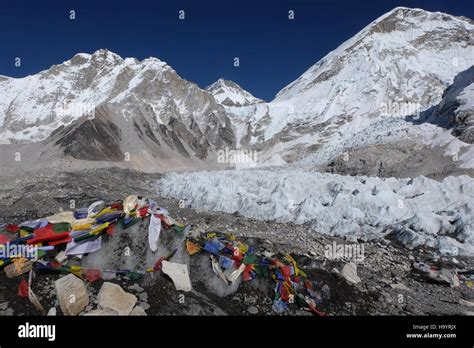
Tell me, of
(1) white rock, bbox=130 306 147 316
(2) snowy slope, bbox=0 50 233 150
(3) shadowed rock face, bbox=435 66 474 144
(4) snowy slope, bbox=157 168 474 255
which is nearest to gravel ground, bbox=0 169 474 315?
(1) white rock, bbox=130 306 147 316

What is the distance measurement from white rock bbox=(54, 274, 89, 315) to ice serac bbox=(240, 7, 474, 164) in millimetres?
61934

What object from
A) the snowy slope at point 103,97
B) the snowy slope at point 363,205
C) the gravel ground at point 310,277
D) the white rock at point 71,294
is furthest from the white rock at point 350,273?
the snowy slope at point 103,97

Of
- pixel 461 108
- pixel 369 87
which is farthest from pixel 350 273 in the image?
pixel 369 87

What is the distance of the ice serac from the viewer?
79938mm

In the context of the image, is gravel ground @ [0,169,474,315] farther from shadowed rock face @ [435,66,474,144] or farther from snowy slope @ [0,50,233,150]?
snowy slope @ [0,50,233,150]

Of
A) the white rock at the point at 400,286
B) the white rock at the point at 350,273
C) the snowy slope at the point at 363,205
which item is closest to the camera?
the white rock at the point at 400,286

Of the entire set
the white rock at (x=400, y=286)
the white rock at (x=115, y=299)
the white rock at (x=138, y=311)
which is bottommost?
the white rock at (x=400, y=286)

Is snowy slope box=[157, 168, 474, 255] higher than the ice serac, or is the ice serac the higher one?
the ice serac

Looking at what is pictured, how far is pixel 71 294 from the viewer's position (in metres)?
6.79

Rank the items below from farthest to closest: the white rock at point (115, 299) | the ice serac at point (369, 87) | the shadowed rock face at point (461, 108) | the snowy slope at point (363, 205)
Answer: the ice serac at point (369, 87)
the shadowed rock face at point (461, 108)
the snowy slope at point (363, 205)
the white rock at point (115, 299)

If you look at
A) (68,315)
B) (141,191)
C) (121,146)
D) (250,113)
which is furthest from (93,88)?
(68,315)

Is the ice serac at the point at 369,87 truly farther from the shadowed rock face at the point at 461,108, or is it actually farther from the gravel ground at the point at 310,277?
the gravel ground at the point at 310,277

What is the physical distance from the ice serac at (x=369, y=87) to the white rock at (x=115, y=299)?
61688mm

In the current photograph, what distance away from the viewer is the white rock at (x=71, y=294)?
667cm
